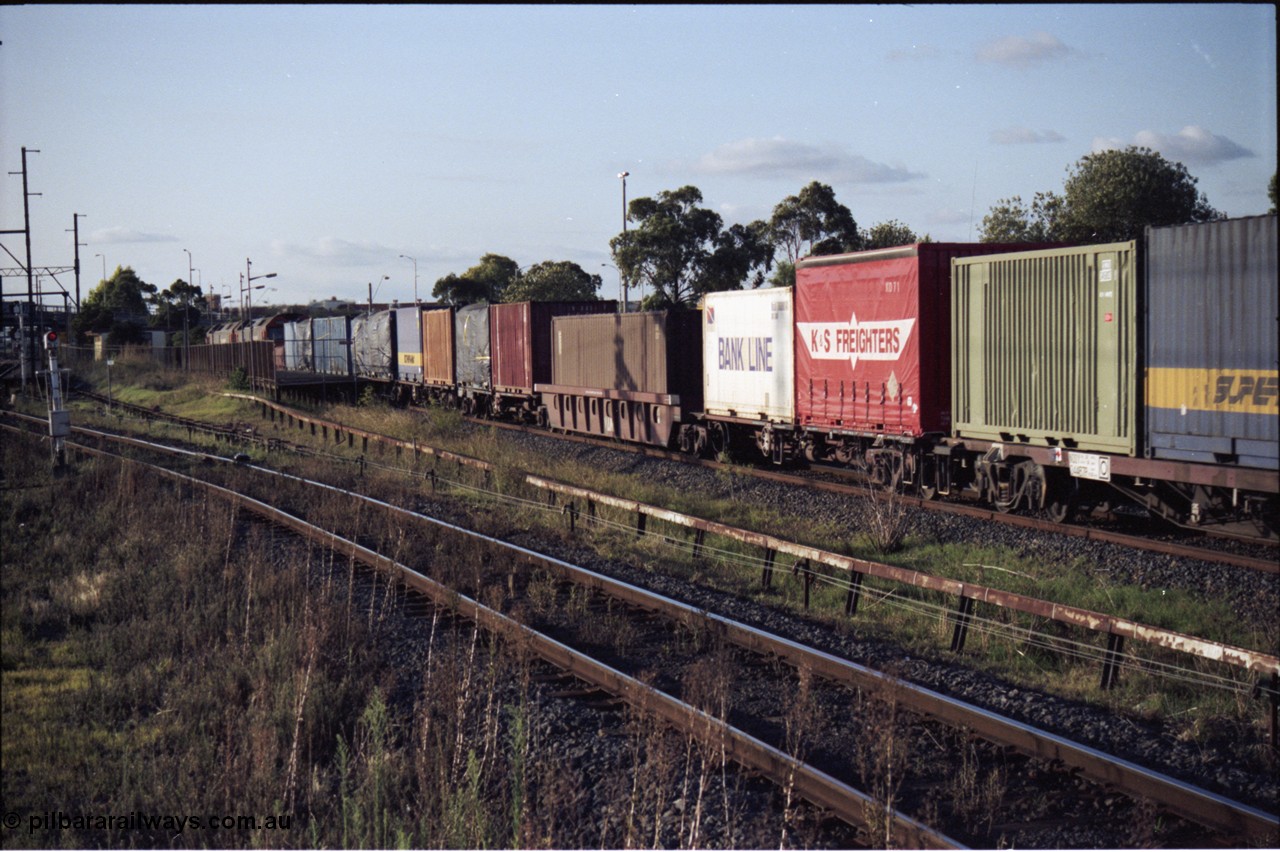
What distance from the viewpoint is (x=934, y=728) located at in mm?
7078

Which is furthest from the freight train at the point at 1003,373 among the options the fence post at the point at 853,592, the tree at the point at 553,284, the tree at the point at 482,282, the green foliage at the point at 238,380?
the tree at the point at 482,282

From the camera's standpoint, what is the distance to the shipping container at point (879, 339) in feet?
51.4

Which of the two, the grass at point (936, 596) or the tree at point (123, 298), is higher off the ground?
the tree at point (123, 298)

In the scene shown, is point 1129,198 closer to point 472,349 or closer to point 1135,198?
point 1135,198

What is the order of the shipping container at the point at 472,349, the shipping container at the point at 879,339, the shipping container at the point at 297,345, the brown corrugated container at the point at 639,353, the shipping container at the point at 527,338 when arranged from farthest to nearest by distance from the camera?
the shipping container at the point at 297,345 < the shipping container at the point at 472,349 < the shipping container at the point at 527,338 < the brown corrugated container at the point at 639,353 < the shipping container at the point at 879,339

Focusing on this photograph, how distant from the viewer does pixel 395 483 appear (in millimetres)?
19000

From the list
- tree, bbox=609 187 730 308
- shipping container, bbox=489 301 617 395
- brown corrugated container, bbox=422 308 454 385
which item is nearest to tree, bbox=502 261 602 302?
tree, bbox=609 187 730 308

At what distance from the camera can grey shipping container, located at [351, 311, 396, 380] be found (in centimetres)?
4100

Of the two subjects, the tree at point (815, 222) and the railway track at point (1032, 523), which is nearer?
the railway track at point (1032, 523)

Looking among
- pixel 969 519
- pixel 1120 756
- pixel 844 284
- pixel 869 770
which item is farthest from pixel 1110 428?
pixel 869 770

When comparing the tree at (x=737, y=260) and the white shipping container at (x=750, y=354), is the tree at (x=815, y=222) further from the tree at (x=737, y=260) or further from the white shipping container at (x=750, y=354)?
the white shipping container at (x=750, y=354)

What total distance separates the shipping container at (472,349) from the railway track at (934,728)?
72.1 ft

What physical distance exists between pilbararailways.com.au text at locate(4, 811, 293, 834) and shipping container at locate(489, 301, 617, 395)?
77.8 ft

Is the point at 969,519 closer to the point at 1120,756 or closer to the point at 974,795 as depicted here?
the point at 1120,756
